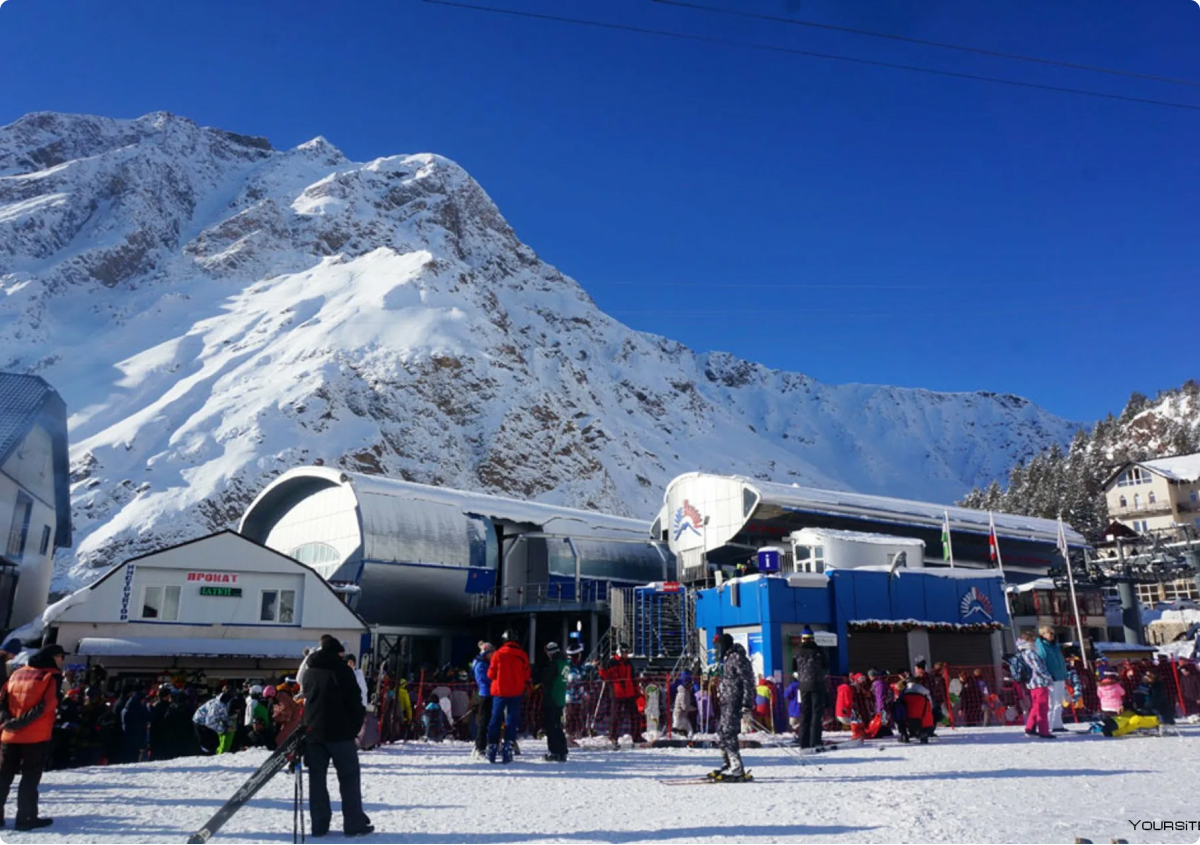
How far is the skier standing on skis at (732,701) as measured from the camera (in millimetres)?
8094

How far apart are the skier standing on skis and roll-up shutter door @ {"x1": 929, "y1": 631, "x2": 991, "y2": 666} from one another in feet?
43.5

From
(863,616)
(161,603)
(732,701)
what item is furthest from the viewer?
(161,603)

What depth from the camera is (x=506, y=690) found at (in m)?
9.52

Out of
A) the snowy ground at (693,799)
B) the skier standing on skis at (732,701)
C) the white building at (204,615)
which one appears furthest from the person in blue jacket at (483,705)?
the white building at (204,615)

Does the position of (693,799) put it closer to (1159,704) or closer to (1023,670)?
(1023,670)

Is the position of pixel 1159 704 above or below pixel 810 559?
below

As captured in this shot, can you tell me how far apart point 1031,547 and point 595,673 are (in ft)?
84.1

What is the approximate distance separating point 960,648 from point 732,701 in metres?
14.3

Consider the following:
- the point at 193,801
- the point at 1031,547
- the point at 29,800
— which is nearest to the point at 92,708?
the point at 193,801

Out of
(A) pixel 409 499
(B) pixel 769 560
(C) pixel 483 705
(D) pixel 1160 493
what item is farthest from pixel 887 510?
(D) pixel 1160 493

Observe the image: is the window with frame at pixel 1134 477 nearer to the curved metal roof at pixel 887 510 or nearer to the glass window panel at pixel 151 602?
the curved metal roof at pixel 887 510

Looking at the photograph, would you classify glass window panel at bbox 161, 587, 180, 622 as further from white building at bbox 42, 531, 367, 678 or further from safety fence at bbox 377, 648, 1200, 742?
safety fence at bbox 377, 648, 1200, 742

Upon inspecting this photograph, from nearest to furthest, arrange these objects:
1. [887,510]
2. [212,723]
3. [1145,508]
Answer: [212,723]
[887,510]
[1145,508]

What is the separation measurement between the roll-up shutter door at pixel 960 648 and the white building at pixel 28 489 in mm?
23739
